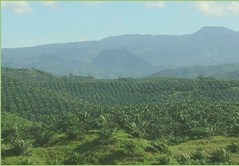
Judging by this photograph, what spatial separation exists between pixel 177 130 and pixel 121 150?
2887 centimetres

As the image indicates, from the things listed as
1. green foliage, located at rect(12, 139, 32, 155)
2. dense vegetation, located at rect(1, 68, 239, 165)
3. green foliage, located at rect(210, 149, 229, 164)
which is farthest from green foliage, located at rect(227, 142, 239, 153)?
green foliage, located at rect(12, 139, 32, 155)

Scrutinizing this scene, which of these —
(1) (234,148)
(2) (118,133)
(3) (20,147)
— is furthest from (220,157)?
(3) (20,147)

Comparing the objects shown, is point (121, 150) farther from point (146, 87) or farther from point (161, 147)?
point (146, 87)

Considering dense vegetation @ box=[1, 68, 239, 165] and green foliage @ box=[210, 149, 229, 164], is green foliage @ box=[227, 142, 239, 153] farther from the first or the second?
green foliage @ box=[210, 149, 229, 164]

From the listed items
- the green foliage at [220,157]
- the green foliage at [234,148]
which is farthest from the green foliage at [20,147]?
the green foliage at [234,148]

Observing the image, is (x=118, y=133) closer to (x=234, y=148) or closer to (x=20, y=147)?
(x=20, y=147)

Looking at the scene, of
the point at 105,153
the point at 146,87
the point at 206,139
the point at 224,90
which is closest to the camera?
the point at 105,153

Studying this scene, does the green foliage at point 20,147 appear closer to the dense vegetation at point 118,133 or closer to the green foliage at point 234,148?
the dense vegetation at point 118,133

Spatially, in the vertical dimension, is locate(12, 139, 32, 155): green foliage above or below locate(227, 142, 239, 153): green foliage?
above

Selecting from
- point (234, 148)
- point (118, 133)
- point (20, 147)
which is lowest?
point (234, 148)

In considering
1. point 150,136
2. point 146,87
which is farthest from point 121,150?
point 146,87

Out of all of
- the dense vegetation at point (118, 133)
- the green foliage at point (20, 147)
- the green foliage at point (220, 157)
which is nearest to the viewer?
the green foliage at point (20, 147)

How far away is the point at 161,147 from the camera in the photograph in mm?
36219

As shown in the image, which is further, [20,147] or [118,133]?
[118,133]
